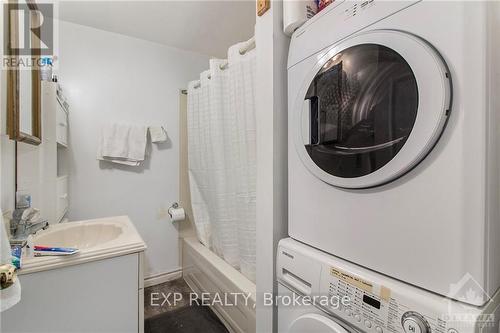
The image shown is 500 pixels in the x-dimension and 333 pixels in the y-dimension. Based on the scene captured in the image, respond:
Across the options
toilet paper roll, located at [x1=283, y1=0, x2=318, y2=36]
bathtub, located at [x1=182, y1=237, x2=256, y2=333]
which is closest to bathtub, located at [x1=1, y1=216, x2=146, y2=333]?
bathtub, located at [x1=182, y1=237, x2=256, y2=333]

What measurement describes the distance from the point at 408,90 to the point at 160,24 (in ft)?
6.44

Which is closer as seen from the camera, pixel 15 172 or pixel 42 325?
pixel 42 325

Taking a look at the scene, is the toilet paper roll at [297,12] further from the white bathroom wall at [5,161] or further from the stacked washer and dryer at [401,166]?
the white bathroom wall at [5,161]

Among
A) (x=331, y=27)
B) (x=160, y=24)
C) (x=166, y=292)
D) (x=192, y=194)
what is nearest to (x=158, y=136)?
(x=192, y=194)

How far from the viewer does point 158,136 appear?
7.01 feet

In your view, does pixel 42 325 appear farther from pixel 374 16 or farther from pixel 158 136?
pixel 374 16

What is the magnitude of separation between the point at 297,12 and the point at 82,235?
5.58ft

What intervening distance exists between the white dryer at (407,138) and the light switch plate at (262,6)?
281 mm

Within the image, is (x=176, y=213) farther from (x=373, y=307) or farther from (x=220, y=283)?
(x=373, y=307)

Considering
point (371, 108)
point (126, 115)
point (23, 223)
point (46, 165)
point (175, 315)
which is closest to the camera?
point (371, 108)

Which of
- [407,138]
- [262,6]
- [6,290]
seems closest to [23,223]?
[6,290]

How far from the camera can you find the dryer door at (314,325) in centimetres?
72

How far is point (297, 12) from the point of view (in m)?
0.92

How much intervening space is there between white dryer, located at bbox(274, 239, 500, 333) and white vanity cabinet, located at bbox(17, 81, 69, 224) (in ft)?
4.79
